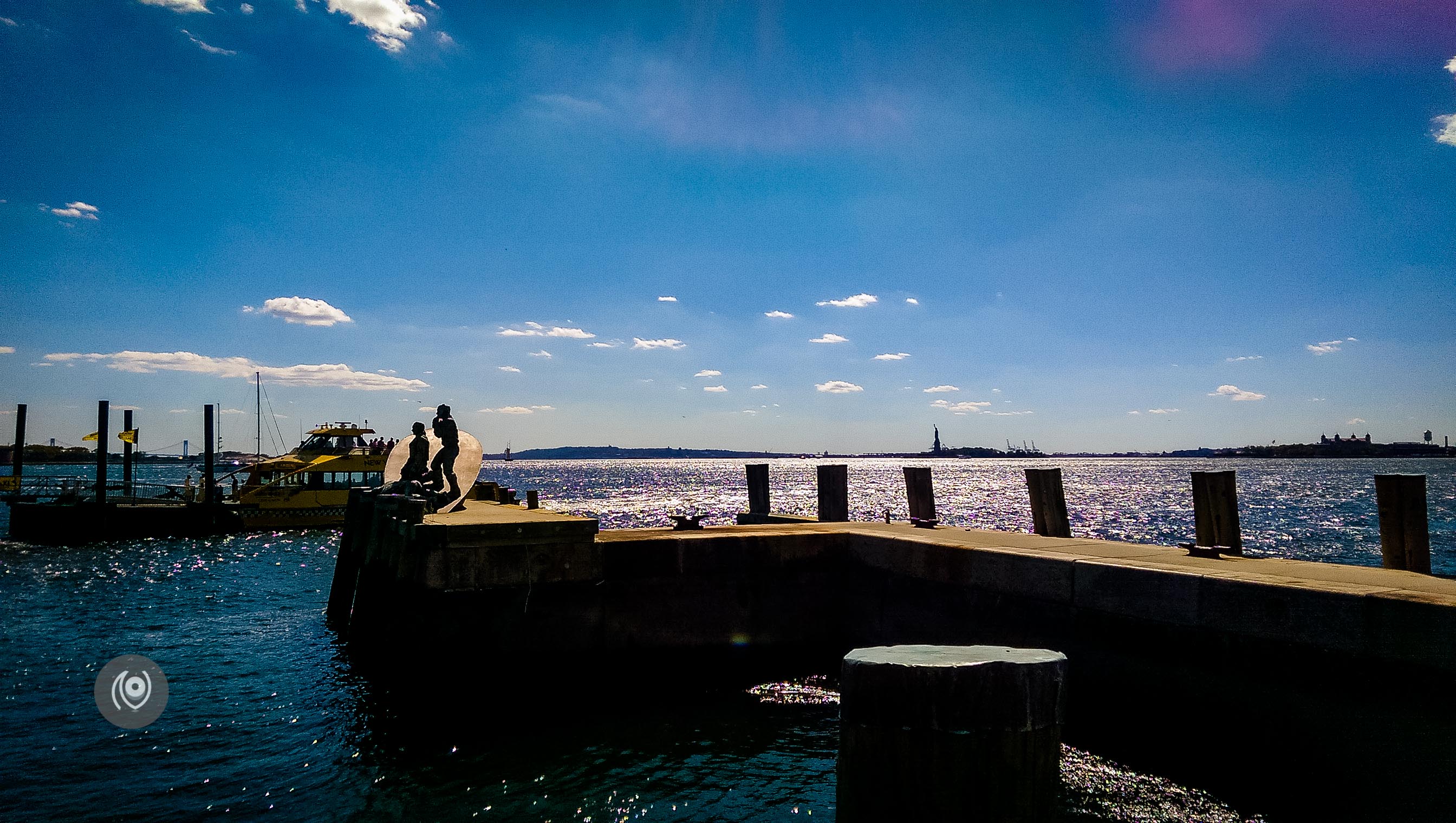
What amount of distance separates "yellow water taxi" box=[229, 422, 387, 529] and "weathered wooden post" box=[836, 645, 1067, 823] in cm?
4290

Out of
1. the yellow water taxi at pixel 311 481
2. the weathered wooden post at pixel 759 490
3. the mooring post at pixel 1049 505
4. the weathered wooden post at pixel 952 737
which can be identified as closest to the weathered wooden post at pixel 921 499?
the mooring post at pixel 1049 505

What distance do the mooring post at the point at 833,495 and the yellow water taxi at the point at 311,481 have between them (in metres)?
32.5

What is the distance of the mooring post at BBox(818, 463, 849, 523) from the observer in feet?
51.2

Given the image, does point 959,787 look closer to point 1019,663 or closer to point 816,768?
point 1019,663

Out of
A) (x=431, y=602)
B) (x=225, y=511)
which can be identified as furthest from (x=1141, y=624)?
(x=225, y=511)

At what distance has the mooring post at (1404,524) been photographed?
7.95 metres

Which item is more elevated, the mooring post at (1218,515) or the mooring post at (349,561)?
the mooring post at (1218,515)

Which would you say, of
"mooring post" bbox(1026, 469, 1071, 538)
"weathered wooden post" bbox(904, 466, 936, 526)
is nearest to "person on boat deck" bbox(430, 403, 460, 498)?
"weathered wooden post" bbox(904, 466, 936, 526)

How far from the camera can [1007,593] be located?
881 cm

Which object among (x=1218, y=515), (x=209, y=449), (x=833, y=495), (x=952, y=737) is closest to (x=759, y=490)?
(x=833, y=495)

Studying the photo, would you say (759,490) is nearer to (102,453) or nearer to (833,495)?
(833,495)

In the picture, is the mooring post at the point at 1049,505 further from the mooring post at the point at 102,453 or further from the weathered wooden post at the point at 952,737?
the mooring post at the point at 102,453

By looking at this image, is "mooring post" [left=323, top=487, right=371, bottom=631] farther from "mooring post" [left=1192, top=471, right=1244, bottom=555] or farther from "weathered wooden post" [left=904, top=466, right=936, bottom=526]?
"mooring post" [left=1192, top=471, right=1244, bottom=555]

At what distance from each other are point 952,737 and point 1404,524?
25.1ft
